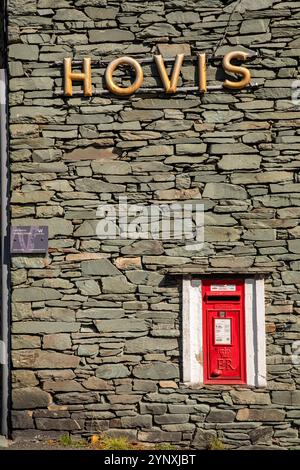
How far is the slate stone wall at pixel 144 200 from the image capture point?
682cm

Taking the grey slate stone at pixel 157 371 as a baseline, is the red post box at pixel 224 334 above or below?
above

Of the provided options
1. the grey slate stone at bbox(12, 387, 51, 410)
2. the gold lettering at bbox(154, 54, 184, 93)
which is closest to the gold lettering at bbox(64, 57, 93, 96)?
the gold lettering at bbox(154, 54, 184, 93)

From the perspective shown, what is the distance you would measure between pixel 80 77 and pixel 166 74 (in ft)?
3.07

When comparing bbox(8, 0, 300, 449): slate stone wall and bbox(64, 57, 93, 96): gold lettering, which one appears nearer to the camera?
bbox(8, 0, 300, 449): slate stone wall

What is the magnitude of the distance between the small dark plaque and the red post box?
1810 millimetres

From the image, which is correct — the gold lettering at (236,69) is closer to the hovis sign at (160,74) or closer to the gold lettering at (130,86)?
the hovis sign at (160,74)

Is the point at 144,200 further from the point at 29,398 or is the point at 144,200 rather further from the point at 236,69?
the point at 29,398

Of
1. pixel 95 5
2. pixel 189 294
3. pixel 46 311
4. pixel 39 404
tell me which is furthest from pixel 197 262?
pixel 95 5

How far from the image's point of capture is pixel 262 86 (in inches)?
275

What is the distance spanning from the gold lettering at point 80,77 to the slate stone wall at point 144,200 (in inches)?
3.4

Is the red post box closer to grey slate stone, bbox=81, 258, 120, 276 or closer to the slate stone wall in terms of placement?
the slate stone wall

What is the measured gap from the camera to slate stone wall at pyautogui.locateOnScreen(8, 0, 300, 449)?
6820 millimetres

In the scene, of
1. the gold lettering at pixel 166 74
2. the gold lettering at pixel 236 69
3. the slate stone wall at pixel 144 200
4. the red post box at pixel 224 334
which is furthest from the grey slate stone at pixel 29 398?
the gold lettering at pixel 236 69

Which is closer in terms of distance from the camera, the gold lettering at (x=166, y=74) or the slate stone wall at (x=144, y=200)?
the slate stone wall at (x=144, y=200)
